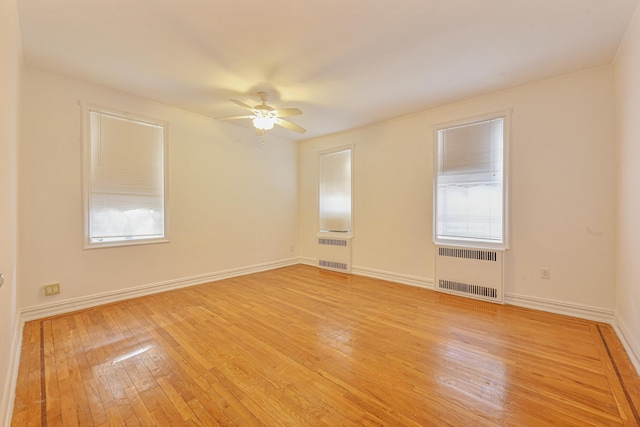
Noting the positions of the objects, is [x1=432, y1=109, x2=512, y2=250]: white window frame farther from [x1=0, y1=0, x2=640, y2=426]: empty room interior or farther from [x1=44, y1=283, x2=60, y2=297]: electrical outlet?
[x1=44, y1=283, x2=60, y2=297]: electrical outlet

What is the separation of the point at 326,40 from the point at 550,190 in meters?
3.06

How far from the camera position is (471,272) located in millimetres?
3734

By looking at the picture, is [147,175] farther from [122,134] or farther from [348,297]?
[348,297]

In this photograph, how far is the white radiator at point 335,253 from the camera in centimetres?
520

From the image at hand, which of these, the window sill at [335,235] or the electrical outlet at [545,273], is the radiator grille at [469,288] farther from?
the window sill at [335,235]

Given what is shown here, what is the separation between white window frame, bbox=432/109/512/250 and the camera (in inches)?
138

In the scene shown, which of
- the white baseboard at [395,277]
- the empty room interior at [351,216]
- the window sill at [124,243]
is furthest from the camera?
the white baseboard at [395,277]

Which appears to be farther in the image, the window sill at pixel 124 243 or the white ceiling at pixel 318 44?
the window sill at pixel 124 243

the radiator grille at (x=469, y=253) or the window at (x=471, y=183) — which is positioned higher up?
the window at (x=471, y=183)

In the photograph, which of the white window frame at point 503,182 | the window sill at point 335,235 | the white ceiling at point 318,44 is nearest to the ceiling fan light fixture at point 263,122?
the white ceiling at point 318,44

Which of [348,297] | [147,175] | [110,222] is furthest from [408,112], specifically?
[110,222]

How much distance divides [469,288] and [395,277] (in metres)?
1.13

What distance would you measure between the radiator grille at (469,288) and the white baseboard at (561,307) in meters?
0.17

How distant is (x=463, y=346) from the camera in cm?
244
